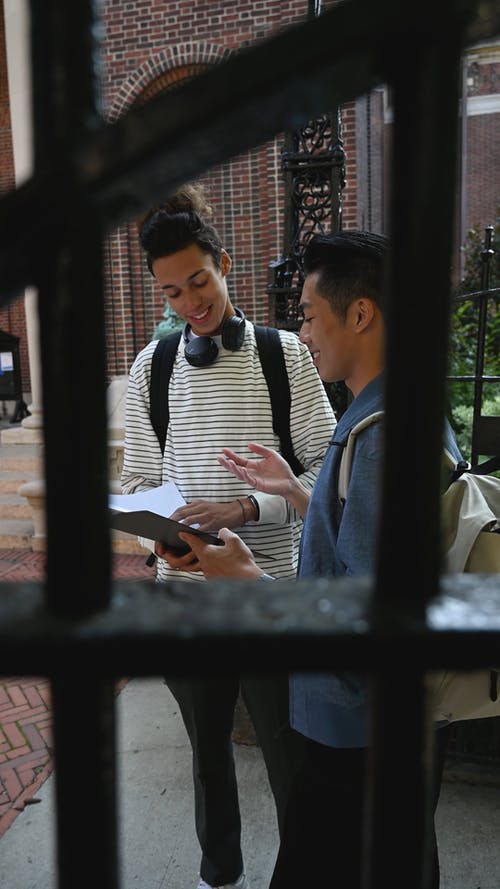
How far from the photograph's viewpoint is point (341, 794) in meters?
1.30

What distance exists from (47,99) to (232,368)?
5.14 feet

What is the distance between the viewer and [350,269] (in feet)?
5.12

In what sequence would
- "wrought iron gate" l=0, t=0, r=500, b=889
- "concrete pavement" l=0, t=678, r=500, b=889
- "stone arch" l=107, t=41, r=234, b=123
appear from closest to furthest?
"wrought iron gate" l=0, t=0, r=500, b=889
"concrete pavement" l=0, t=678, r=500, b=889
"stone arch" l=107, t=41, r=234, b=123

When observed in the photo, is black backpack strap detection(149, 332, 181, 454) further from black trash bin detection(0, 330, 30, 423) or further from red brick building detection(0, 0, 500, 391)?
black trash bin detection(0, 330, 30, 423)

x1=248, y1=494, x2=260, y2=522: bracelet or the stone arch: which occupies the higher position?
the stone arch

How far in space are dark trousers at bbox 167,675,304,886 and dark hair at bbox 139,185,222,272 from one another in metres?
1.26

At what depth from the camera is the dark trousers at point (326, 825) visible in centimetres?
126

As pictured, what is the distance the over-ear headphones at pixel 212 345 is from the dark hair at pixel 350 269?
1.43 ft

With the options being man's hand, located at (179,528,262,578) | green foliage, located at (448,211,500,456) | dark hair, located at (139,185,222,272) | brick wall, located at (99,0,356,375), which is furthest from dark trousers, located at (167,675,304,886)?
brick wall, located at (99,0,356,375)

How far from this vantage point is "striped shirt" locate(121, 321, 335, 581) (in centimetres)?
196

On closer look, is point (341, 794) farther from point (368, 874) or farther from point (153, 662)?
point (153, 662)

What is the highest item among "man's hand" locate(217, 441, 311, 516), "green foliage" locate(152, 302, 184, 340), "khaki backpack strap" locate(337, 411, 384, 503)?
"green foliage" locate(152, 302, 184, 340)

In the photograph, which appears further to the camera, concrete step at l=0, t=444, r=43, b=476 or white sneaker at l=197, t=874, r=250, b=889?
concrete step at l=0, t=444, r=43, b=476

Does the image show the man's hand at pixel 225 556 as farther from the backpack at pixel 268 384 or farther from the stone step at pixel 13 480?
the stone step at pixel 13 480
